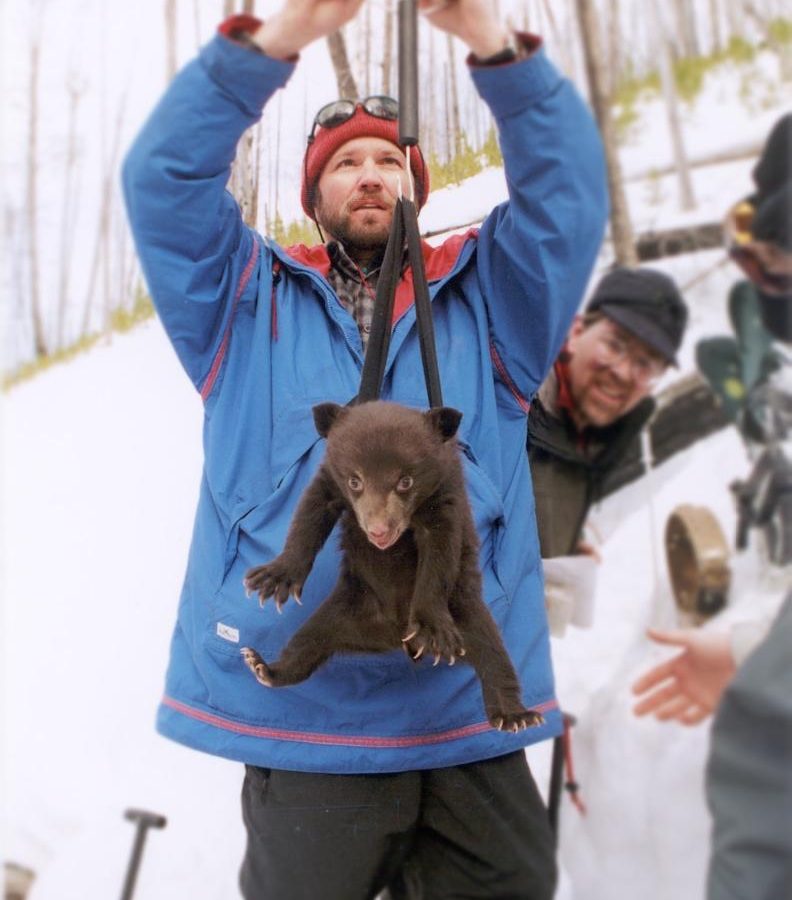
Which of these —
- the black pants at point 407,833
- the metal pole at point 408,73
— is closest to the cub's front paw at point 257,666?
the black pants at point 407,833

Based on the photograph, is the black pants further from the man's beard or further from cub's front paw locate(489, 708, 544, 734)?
the man's beard

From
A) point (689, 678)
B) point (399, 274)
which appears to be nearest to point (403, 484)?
point (399, 274)

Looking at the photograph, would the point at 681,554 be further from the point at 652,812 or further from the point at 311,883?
the point at 311,883

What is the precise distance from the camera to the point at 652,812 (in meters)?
0.77

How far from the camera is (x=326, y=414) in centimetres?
71

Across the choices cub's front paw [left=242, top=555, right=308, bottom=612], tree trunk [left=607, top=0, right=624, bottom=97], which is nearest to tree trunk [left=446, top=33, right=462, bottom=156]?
Answer: tree trunk [left=607, top=0, right=624, bottom=97]

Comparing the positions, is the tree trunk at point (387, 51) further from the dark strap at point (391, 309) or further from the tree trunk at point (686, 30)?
the tree trunk at point (686, 30)

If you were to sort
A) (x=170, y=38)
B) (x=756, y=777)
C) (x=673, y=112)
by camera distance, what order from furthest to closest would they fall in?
(x=170, y=38), (x=673, y=112), (x=756, y=777)

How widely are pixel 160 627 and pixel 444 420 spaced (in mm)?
404

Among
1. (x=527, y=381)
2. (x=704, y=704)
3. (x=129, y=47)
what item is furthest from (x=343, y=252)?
(x=704, y=704)

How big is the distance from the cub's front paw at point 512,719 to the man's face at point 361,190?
0.40m

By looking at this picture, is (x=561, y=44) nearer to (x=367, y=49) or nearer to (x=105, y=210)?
(x=367, y=49)

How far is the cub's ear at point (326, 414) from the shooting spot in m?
0.71

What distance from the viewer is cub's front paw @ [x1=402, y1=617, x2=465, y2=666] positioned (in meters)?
→ 0.68
